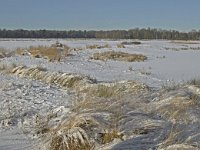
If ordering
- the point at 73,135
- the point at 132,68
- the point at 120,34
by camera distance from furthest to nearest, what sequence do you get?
the point at 120,34, the point at 132,68, the point at 73,135

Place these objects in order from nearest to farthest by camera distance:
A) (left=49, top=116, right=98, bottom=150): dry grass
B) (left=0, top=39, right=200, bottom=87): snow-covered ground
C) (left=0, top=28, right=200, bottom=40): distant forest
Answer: (left=49, top=116, right=98, bottom=150): dry grass, (left=0, top=39, right=200, bottom=87): snow-covered ground, (left=0, top=28, right=200, bottom=40): distant forest

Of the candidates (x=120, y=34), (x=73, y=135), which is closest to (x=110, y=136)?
(x=73, y=135)

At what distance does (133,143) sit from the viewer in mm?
4492

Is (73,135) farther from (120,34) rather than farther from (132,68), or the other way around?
(120,34)

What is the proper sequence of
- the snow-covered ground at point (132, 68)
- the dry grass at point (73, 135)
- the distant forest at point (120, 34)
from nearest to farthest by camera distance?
1. the dry grass at point (73, 135)
2. the snow-covered ground at point (132, 68)
3. the distant forest at point (120, 34)

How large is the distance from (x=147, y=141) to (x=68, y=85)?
292 inches

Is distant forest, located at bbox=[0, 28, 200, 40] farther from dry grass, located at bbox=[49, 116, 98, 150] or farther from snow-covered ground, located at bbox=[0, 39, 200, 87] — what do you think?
dry grass, located at bbox=[49, 116, 98, 150]

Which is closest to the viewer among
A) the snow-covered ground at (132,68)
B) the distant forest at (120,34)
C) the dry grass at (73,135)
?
the dry grass at (73,135)

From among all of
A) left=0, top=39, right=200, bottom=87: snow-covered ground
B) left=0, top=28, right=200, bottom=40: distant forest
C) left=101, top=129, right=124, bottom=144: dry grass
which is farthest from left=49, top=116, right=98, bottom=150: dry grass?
left=0, top=28, right=200, bottom=40: distant forest

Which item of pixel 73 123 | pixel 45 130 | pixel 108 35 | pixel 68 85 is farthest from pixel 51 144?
pixel 108 35

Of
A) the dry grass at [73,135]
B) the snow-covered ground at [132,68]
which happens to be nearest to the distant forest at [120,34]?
the snow-covered ground at [132,68]

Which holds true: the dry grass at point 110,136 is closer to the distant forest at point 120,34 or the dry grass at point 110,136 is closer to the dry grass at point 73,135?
the dry grass at point 73,135

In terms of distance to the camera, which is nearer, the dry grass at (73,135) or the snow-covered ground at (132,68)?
the dry grass at (73,135)

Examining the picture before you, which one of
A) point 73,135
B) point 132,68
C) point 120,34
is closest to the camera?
point 73,135
